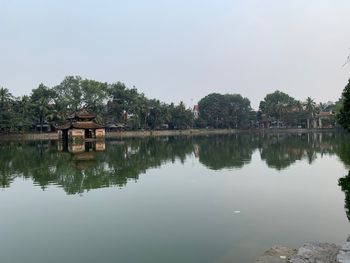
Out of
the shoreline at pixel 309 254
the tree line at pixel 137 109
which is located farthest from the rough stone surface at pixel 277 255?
the tree line at pixel 137 109

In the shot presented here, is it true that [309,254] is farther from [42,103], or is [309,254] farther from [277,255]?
A: [42,103]

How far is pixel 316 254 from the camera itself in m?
8.30

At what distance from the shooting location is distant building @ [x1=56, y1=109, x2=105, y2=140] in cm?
6081

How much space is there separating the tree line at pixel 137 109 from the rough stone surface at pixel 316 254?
226 ft

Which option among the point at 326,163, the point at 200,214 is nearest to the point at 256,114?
the point at 326,163

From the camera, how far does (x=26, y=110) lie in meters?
75.2

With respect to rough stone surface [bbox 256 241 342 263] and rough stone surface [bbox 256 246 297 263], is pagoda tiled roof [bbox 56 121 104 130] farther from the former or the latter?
rough stone surface [bbox 256 241 342 263]

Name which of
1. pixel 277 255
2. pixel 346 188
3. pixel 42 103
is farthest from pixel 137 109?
Answer: pixel 277 255

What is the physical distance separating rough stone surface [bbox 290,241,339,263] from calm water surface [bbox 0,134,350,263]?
3.85 feet

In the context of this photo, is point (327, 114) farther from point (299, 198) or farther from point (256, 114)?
point (299, 198)

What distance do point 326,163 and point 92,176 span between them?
1742cm

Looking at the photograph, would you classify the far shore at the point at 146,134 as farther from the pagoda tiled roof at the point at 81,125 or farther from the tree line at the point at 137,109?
the pagoda tiled roof at the point at 81,125

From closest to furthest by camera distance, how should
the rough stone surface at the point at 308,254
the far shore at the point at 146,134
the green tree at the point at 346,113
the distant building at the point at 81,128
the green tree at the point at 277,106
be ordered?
the rough stone surface at the point at 308,254 < the green tree at the point at 346,113 < the distant building at the point at 81,128 < the far shore at the point at 146,134 < the green tree at the point at 277,106

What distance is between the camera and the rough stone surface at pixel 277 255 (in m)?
8.30
